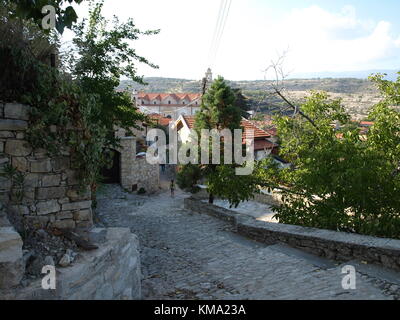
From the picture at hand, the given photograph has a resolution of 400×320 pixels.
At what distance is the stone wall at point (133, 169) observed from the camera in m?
17.2

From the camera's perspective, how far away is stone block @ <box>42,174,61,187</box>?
155 inches

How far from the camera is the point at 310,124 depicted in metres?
8.52

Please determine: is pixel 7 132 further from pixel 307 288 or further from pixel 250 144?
pixel 250 144

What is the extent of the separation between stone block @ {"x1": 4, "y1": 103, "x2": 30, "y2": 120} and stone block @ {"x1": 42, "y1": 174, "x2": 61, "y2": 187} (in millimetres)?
719

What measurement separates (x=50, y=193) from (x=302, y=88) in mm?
62925

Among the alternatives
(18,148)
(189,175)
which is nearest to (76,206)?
(18,148)

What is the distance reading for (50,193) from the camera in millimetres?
4000

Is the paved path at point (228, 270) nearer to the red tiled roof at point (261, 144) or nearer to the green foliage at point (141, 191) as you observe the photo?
the green foliage at point (141, 191)

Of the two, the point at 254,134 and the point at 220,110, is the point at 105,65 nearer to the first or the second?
the point at 220,110

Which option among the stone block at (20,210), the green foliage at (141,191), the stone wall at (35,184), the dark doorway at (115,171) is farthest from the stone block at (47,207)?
the green foliage at (141,191)

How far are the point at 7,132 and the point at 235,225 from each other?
5698mm

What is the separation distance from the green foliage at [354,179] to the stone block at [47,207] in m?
4.54

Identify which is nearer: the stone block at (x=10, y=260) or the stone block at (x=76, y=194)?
the stone block at (x=10, y=260)
